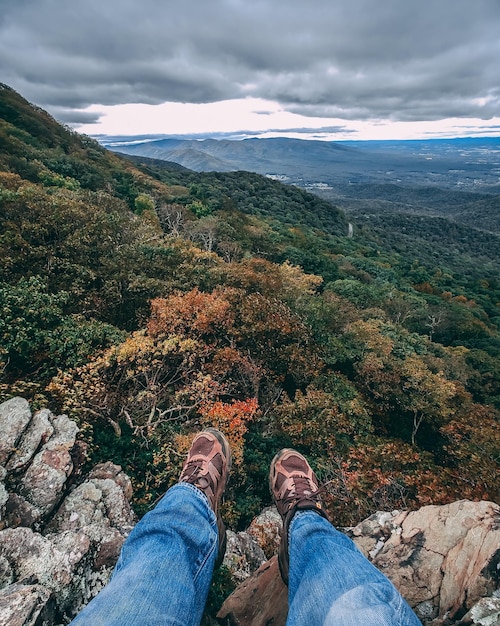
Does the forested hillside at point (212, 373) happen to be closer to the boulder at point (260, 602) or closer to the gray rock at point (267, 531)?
the gray rock at point (267, 531)

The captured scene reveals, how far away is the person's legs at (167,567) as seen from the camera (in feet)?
9.02

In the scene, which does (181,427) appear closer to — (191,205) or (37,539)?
(37,539)

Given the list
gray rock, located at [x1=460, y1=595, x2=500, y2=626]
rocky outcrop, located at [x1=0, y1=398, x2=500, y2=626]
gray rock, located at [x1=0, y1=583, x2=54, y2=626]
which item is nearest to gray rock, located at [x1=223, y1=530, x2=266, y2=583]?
rocky outcrop, located at [x1=0, y1=398, x2=500, y2=626]

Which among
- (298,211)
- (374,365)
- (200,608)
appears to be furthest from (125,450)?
(298,211)

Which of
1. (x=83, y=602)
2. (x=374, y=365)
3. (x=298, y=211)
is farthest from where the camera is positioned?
(x=298, y=211)

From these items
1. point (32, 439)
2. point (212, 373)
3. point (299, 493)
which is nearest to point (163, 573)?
point (299, 493)

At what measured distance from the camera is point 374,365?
17156 mm

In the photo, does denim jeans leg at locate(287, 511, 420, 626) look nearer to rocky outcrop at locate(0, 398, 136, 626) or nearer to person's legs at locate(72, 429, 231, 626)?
person's legs at locate(72, 429, 231, 626)

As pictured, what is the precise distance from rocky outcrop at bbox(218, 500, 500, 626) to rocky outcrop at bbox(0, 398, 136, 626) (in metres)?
2.17

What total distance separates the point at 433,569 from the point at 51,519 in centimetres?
620

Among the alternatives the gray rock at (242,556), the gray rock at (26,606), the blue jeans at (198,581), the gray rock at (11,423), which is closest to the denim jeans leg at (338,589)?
the blue jeans at (198,581)

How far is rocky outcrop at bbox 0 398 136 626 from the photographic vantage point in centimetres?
448

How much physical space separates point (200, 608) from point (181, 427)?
25.9ft

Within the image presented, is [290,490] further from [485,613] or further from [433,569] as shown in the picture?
[485,613]
